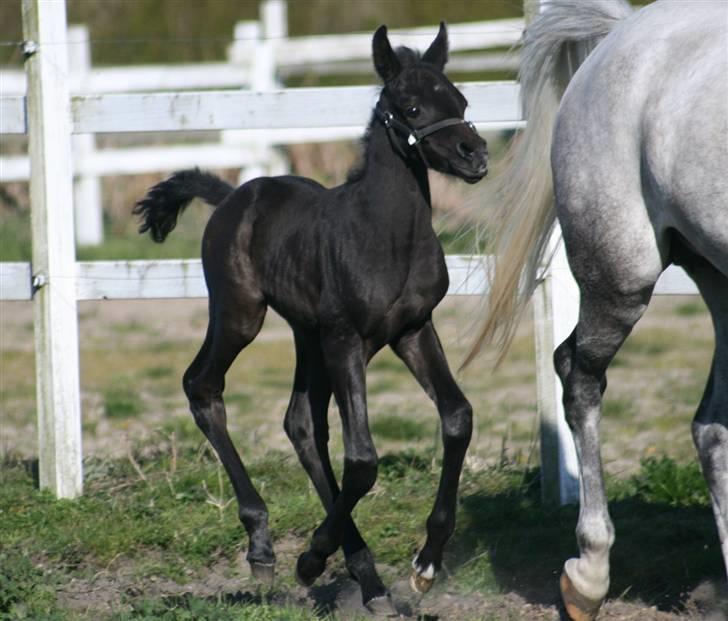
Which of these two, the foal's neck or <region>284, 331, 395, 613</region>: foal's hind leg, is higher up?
the foal's neck

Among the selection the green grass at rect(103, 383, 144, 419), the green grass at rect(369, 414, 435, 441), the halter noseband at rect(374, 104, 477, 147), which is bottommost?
the green grass at rect(103, 383, 144, 419)

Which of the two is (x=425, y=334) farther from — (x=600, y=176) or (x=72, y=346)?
(x=72, y=346)

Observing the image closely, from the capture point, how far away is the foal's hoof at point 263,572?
4.27m

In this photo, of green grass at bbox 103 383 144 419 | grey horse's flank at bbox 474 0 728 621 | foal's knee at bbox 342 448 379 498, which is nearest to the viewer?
grey horse's flank at bbox 474 0 728 621

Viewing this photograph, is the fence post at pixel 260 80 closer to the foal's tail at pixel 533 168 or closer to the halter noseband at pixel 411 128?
the foal's tail at pixel 533 168

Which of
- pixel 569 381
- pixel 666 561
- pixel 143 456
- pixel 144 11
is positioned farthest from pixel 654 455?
pixel 144 11

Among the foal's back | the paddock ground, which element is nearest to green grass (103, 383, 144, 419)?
the paddock ground

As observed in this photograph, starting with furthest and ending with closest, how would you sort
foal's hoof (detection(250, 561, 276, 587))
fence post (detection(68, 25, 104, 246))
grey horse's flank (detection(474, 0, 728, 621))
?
fence post (detection(68, 25, 104, 246)) < foal's hoof (detection(250, 561, 276, 587)) < grey horse's flank (detection(474, 0, 728, 621))

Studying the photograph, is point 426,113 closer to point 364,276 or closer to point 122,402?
point 364,276

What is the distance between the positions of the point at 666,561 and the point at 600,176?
1.43m

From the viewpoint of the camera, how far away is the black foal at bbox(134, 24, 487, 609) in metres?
3.92

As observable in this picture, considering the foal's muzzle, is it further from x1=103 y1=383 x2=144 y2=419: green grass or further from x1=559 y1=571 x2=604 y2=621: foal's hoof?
x1=103 y1=383 x2=144 y2=419: green grass

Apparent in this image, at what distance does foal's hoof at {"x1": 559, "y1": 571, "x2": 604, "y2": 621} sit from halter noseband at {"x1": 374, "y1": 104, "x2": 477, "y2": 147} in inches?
56.1

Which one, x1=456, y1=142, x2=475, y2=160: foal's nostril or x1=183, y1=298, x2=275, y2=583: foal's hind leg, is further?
x1=183, y1=298, x2=275, y2=583: foal's hind leg
